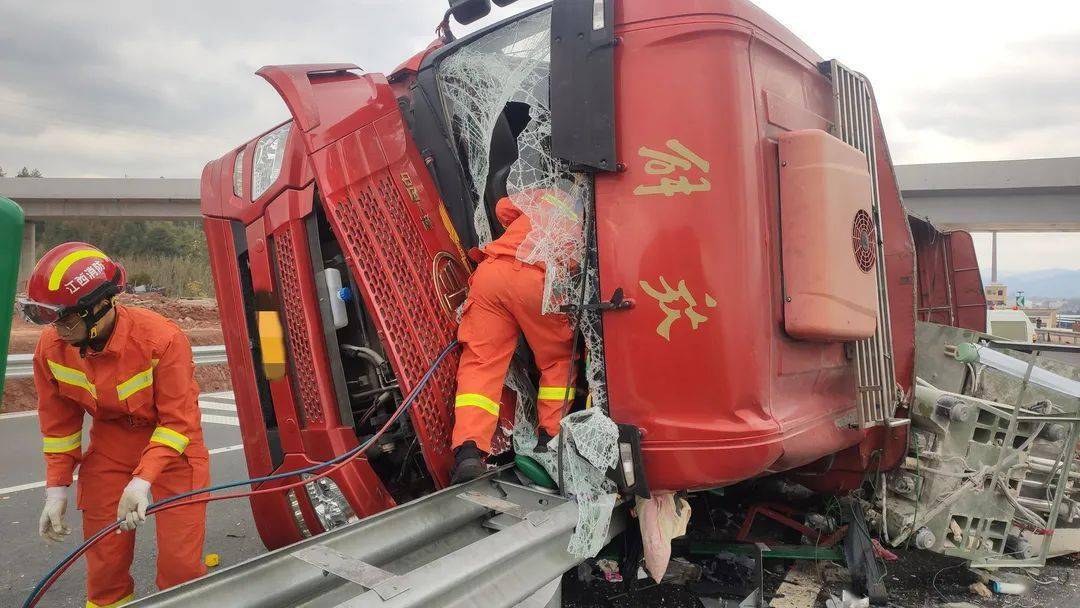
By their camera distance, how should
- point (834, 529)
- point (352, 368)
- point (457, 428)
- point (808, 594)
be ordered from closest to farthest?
1. point (457, 428)
2. point (352, 368)
3. point (808, 594)
4. point (834, 529)

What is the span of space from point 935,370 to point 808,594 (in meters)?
1.49

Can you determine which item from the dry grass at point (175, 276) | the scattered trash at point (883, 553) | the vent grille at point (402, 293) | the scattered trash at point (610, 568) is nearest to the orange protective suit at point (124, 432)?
the vent grille at point (402, 293)

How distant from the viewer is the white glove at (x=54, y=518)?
237 centimetres

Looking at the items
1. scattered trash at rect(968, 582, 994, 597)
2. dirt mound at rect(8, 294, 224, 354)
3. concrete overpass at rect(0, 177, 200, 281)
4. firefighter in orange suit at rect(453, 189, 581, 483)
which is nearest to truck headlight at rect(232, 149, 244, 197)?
firefighter in orange suit at rect(453, 189, 581, 483)

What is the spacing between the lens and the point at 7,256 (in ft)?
3.91

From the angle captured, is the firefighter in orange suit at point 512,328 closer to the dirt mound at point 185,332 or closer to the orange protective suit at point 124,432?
the orange protective suit at point 124,432

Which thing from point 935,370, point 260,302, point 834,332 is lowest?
point 935,370

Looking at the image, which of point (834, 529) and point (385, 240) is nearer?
point (385, 240)

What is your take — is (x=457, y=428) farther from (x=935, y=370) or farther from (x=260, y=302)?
(x=935, y=370)

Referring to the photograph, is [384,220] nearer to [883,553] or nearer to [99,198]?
[883,553]

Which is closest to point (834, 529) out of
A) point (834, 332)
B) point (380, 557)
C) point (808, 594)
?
point (808, 594)

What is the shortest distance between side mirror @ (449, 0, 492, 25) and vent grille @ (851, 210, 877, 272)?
1779mm

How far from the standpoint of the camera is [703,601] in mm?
2820

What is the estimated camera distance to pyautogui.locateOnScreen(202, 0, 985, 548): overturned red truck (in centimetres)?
212
